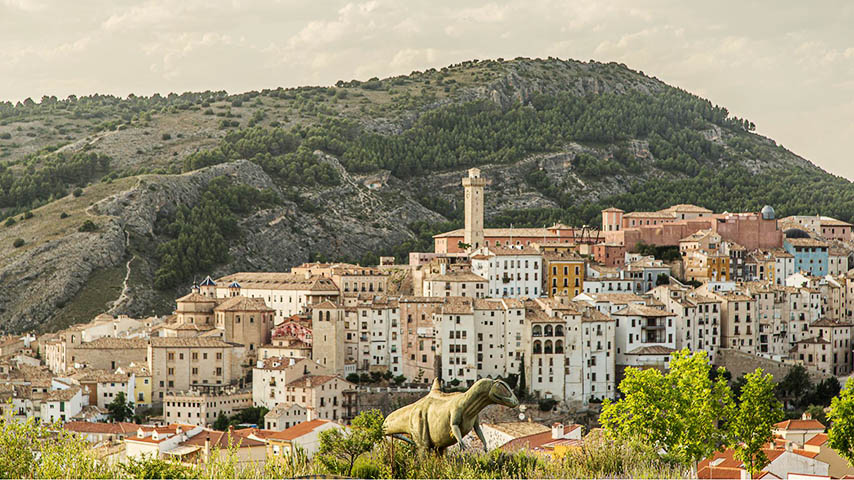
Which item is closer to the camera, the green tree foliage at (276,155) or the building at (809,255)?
the building at (809,255)

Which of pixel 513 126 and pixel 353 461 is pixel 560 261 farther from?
pixel 513 126

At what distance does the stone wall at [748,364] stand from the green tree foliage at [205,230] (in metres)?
38.3

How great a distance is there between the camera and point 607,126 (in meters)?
139

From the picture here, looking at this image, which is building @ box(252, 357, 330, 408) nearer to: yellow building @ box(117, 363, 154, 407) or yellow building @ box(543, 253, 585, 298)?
yellow building @ box(117, 363, 154, 407)

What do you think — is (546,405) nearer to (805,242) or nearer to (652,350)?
(652,350)

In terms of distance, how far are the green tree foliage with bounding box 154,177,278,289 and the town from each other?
9.47m

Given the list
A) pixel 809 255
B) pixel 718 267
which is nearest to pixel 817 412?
pixel 718 267

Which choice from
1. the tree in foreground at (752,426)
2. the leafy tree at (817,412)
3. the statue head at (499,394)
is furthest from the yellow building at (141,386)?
the statue head at (499,394)

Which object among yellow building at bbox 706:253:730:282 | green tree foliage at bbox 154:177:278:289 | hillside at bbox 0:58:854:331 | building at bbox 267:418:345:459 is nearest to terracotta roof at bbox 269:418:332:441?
building at bbox 267:418:345:459

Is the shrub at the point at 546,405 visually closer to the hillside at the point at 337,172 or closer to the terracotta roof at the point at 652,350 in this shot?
the terracotta roof at the point at 652,350

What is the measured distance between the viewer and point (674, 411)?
3578 centimetres

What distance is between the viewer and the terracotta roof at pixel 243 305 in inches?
2579

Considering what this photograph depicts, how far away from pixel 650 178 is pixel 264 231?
49.8 metres

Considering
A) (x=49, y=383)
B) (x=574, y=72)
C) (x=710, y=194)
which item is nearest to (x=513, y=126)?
(x=710, y=194)
